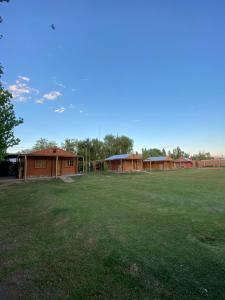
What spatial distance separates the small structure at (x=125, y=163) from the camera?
35812 millimetres

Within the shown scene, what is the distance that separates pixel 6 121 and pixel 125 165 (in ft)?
95.3

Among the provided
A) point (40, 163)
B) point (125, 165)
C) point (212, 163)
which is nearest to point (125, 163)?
point (125, 165)

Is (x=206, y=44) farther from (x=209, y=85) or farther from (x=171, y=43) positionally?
(x=209, y=85)

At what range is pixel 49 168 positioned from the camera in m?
24.5

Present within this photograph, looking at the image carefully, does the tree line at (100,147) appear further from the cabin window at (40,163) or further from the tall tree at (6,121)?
the tall tree at (6,121)

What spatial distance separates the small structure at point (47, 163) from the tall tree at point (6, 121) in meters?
13.7

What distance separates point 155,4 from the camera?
41.1 ft

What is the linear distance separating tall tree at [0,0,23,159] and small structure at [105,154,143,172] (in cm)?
2661

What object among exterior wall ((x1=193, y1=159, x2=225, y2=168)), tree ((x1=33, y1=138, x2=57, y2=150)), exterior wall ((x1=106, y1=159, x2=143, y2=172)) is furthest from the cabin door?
exterior wall ((x1=193, y1=159, x2=225, y2=168))

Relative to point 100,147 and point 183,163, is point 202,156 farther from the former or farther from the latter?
point 100,147

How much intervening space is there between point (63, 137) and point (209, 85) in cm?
3712

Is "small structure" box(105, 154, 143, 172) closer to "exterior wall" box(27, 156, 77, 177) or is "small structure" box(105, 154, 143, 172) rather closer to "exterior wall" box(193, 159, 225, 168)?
"exterior wall" box(27, 156, 77, 177)

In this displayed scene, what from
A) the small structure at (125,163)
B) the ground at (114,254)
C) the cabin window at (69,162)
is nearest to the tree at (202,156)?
the small structure at (125,163)

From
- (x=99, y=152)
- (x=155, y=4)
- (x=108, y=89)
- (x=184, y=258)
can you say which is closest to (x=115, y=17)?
(x=155, y=4)
